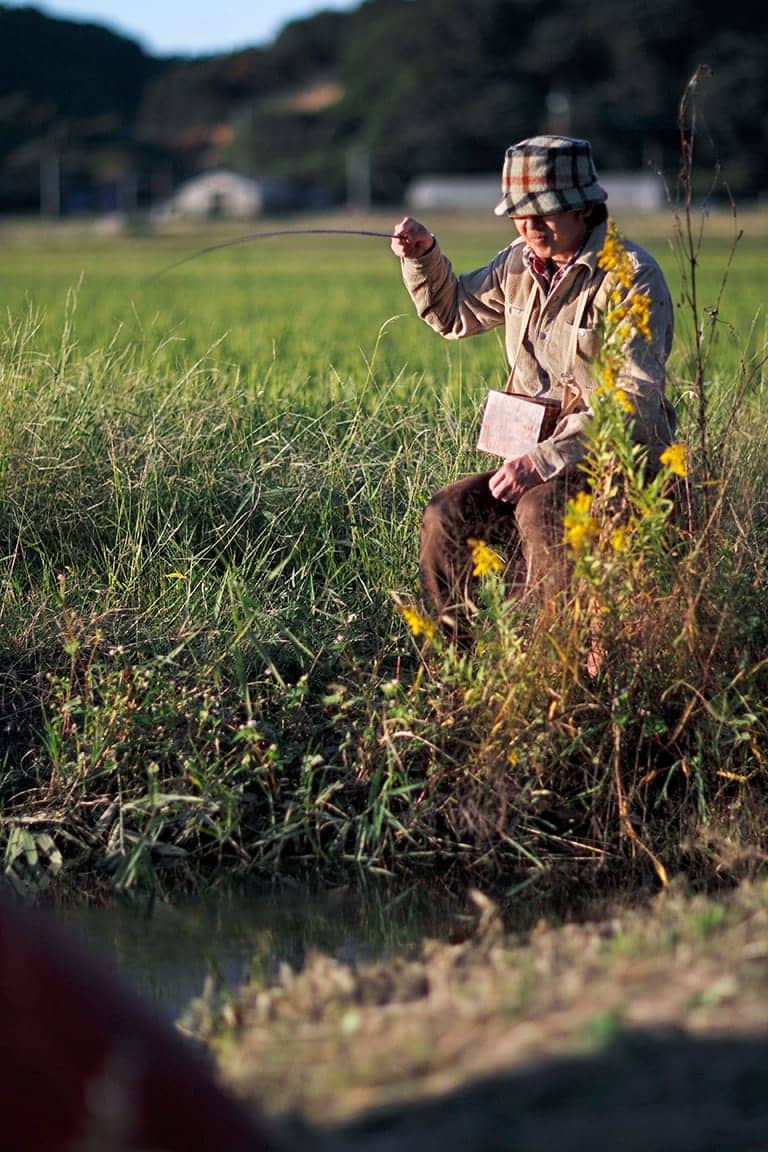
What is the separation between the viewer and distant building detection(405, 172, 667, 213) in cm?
7575

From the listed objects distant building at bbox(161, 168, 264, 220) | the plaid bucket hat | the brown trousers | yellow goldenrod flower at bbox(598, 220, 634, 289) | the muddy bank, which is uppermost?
the plaid bucket hat

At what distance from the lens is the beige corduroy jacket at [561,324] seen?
15.1ft

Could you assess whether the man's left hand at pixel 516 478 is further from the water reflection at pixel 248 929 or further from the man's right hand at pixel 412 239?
the water reflection at pixel 248 929

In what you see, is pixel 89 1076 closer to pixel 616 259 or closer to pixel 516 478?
pixel 516 478

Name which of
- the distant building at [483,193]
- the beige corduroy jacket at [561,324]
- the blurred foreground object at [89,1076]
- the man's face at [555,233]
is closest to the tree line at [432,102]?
the distant building at [483,193]

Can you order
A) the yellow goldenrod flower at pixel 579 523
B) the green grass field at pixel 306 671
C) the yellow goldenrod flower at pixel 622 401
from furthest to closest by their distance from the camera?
the green grass field at pixel 306 671
the yellow goldenrod flower at pixel 622 401
the yellow goldenrod flower at pixel 579 523

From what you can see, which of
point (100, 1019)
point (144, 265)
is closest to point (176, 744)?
Answer: point (100, 1019)

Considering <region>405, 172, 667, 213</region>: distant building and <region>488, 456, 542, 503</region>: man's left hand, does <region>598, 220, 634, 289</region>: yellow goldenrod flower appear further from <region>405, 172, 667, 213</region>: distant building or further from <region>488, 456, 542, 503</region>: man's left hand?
<region>405, 172, 667, 213</region>: distant building

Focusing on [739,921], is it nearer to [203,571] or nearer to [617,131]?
[203,571]

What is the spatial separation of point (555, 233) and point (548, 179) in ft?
0.59

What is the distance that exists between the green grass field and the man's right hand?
835 mm

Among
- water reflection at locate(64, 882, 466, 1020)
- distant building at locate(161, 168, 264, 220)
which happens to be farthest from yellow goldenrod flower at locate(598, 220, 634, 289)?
distant building at locate(161, 168, 264, 220)

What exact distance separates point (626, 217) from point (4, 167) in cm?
4821

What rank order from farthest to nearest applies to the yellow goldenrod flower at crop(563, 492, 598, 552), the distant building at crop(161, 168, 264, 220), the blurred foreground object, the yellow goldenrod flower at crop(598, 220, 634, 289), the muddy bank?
the distant building at crop(161, 168, 264, 220), the yellow goldenrod flower at crop(598, 220, 634, 289), the yellow goldenrod flower at crop(563, 492, 598, 552), the muddy bank, the blurred foreground object
